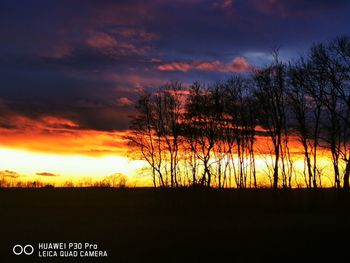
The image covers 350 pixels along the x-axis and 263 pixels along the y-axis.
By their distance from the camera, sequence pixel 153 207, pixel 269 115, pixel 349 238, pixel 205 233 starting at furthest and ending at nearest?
pixel 269 115 → pixel 153 207 → pixel 205 233 → pixel 349 238

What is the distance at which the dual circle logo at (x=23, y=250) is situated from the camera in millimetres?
22922

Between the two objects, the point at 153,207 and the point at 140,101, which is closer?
the point at 153,207

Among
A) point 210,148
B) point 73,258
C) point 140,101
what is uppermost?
point 140,101

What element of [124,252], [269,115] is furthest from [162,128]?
[124,252]

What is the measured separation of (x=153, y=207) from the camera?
59594 millimetres

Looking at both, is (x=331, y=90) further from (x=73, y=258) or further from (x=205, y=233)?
(x=73, y=258)

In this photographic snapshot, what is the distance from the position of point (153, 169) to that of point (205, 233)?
47190mm

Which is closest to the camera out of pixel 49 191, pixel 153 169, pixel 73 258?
pixel 73 258

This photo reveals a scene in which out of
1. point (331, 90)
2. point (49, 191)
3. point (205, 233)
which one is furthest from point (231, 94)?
point (205, 233)

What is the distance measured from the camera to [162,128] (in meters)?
82.6

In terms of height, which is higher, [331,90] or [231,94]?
[231,94]

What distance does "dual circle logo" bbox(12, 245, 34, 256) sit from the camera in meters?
22.9

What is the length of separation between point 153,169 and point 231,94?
19.2m

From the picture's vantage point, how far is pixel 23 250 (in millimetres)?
23391
